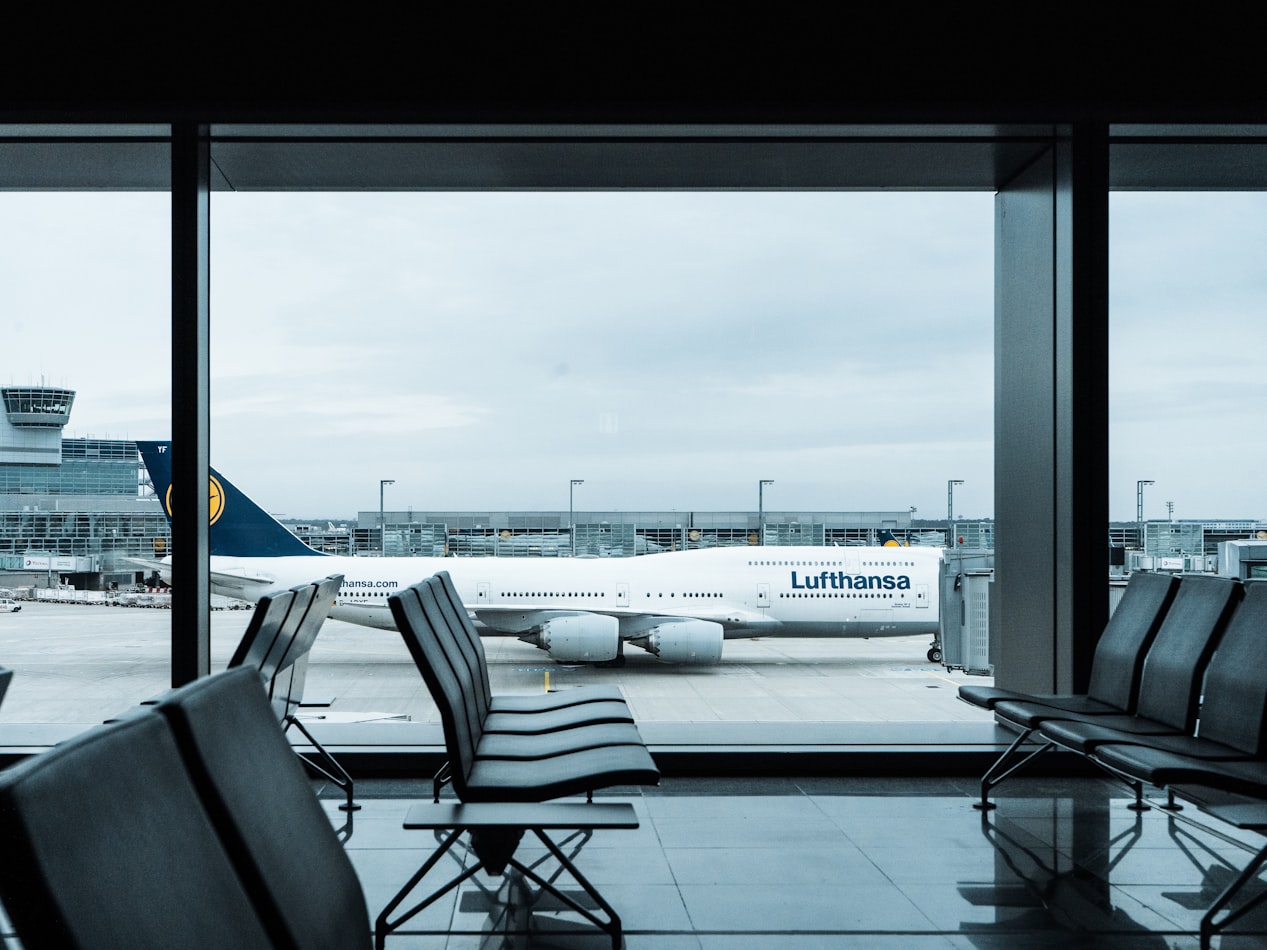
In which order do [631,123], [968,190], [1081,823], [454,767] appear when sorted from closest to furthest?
[454,767] < [1081,823] < [631,123] < [968,190]

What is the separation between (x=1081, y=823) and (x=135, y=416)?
3.56 m

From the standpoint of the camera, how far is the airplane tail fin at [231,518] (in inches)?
146

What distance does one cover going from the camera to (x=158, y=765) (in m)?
0.87

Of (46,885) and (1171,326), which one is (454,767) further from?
(1171,326)

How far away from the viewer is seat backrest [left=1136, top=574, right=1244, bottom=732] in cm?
297

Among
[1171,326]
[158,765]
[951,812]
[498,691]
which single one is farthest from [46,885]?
[1171,326]

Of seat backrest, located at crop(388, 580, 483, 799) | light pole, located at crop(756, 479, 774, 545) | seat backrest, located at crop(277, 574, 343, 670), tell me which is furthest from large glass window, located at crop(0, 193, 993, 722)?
seat backrest, located at crop(388, 580, 483, 799)

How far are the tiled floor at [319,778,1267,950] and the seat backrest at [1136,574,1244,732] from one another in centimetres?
40

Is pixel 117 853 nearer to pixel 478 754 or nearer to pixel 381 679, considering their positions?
pixel 478 754

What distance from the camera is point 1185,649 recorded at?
9.96ft

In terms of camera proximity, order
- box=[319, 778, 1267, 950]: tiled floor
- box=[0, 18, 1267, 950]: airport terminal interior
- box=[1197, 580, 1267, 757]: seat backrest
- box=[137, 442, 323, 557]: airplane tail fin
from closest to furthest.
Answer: box=[319, 778, 1267, 950]: tiled floor, box=[1197, 580, 1267, 757]: seat backrest, box=[0, 18, 1267, 950]: airport terminal interior, box=[137, 442, 323, 557]: airplane tail fin

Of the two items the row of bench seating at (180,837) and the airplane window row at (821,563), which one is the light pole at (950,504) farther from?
the row of bench seating at (180,837)

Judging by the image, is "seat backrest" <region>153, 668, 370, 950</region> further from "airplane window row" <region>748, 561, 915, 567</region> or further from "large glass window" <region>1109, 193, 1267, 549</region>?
"airplane window row" <region>748, 561, 915, 567</region>

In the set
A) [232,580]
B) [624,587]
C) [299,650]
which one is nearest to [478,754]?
[299,650]
